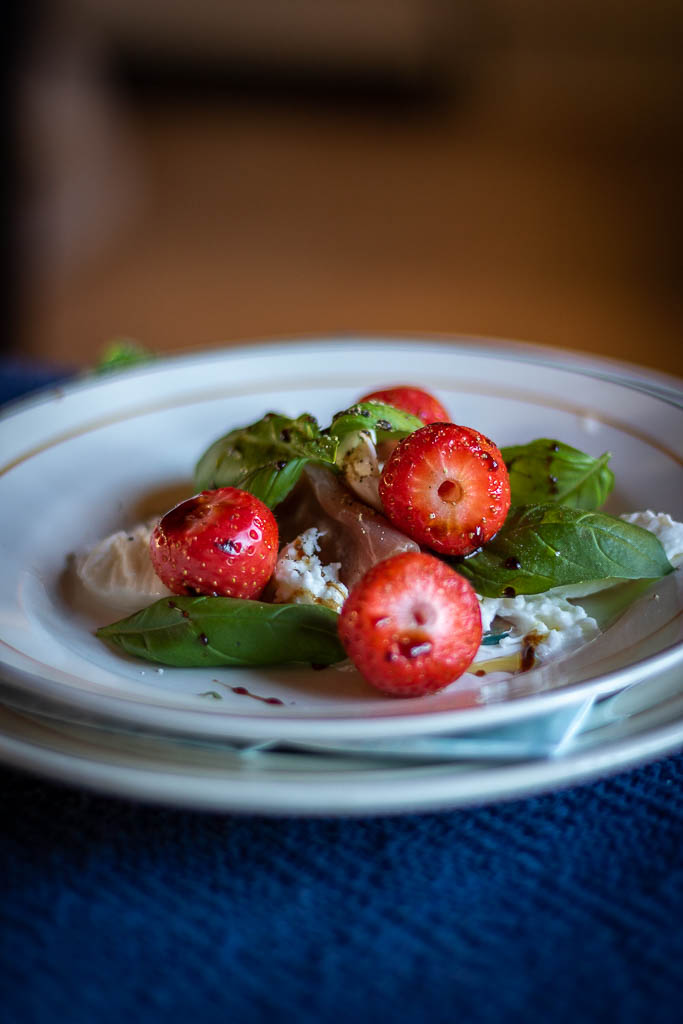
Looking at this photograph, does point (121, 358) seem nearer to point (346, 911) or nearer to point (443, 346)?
point (443, 346)

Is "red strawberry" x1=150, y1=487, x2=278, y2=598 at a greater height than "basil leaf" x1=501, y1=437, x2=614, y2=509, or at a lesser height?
lesser

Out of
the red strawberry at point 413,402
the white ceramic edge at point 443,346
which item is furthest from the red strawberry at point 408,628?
the white ceramic edge at point 443,346

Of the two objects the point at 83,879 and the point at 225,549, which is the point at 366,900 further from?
the point at 225,549

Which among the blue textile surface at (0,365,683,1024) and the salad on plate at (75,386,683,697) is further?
the salad on plate at (75,386,683,697)

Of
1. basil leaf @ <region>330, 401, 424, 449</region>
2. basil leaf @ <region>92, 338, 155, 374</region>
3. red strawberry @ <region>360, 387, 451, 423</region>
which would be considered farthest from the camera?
basil leaf @ <region>92, 338, 155, 374</region>

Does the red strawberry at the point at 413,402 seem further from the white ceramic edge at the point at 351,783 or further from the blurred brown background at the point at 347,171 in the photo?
the blurred brown background at the point at 347,171

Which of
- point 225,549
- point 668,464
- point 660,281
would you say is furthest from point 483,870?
point 660,281

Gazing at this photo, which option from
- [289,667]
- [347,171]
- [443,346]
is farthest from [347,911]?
[347,171]

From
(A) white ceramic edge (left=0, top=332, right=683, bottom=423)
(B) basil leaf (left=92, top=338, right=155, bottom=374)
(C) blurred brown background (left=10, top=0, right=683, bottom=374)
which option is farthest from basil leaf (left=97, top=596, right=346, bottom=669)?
(C) blurred brown background (left=10, top=0, right=683, bottom=374)

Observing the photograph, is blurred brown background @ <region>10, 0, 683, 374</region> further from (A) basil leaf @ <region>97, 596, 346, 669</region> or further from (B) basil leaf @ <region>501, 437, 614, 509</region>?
(A) basil leaf @ <region>97, 596, 346, 669</region>
